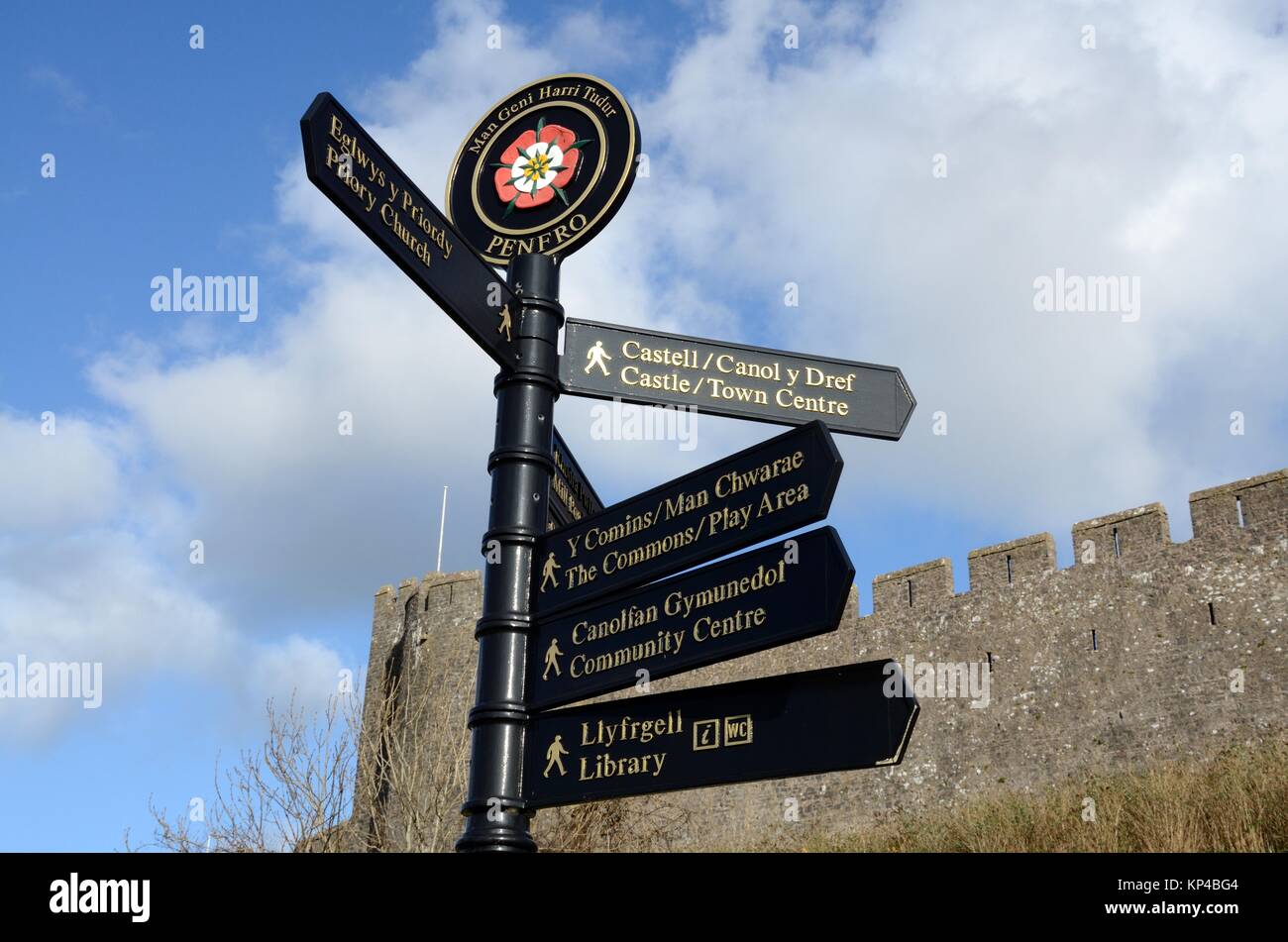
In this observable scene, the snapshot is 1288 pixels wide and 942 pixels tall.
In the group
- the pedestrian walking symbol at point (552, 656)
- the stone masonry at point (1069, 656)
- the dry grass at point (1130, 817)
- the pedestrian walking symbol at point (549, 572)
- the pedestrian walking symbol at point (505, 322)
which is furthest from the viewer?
the stone masonry at point (1069, 656)

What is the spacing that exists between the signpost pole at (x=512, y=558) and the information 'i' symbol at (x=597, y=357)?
0.43 feet

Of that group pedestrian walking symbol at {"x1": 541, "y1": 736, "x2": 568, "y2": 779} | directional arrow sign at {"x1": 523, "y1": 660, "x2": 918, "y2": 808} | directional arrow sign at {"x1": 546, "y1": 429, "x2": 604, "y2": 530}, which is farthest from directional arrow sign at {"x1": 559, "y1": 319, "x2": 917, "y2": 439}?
pedestrian walking symbol at {"x1": 541, "y1": 736, "x2": 568, "y2": 779}

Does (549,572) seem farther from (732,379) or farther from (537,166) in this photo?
(537,166)

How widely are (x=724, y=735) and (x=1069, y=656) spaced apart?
19.1 meters

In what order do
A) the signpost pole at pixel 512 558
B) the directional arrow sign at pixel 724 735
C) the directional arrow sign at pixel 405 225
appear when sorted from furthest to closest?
1. the signpost pole at pixel 512 558
2. the directional arrow sign at pixel 405 225
3. the directional arrow sign at pixel 724 735

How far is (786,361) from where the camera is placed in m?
5.11

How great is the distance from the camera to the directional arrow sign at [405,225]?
422 cm

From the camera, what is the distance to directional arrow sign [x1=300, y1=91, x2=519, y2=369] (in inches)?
166

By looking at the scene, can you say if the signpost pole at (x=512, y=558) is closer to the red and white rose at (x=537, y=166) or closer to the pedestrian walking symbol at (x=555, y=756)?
the pedestrian walking symbol at (x=555, y=756)

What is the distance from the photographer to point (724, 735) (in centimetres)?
397

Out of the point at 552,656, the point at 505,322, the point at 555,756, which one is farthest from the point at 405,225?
the point at 555,756

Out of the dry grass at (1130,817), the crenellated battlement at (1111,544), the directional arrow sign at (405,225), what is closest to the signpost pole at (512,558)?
the directional arrow sign at (405,225)
